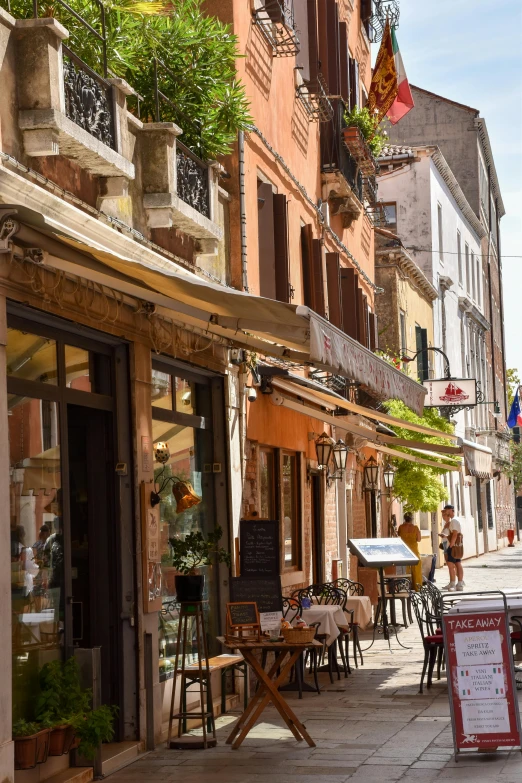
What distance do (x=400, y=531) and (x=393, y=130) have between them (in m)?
26.7

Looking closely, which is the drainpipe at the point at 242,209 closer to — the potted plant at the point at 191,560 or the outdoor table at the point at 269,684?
the potted plant at the point at 191,560

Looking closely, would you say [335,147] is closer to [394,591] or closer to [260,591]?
[394,591]

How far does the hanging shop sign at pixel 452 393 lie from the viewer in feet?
93.4

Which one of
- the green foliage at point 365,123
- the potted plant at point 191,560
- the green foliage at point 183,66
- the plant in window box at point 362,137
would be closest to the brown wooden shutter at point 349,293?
the plant in window box at point 362,137

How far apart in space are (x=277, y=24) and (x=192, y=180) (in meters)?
4.80

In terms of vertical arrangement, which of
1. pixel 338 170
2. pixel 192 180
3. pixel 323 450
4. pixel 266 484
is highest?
pixel 338 170

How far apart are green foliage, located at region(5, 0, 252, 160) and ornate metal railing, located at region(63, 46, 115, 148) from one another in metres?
0.72

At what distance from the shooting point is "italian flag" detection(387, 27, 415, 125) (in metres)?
21.0

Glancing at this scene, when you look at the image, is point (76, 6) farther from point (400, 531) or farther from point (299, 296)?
point (400, 531)

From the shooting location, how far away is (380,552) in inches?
640

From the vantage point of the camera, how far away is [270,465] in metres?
14.0

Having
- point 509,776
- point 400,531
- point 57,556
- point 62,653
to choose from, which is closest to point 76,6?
point 57,556

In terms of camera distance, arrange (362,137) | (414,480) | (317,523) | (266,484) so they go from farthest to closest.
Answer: (414,480) < (362,137) < (317,523) < (266,484)

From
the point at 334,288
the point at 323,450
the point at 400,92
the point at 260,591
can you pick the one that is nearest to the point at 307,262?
the point at 334,288
